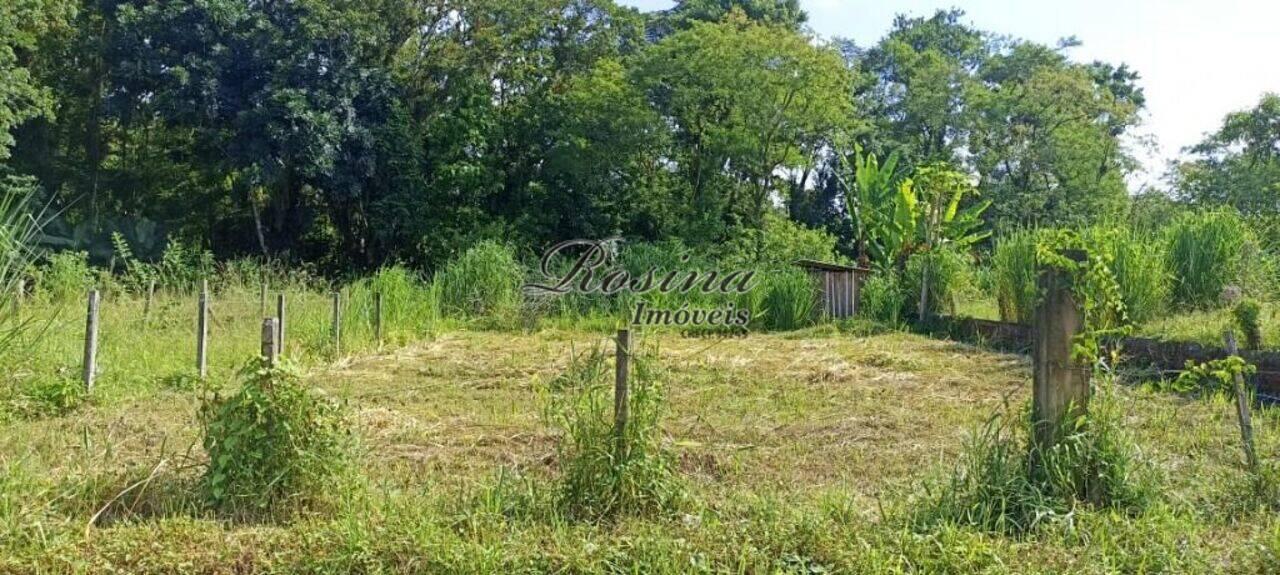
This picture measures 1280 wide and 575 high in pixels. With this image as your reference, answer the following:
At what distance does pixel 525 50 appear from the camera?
58.1ft

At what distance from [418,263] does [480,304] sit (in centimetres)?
589

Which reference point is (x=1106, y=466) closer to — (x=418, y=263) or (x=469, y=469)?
(x=469, y=469)

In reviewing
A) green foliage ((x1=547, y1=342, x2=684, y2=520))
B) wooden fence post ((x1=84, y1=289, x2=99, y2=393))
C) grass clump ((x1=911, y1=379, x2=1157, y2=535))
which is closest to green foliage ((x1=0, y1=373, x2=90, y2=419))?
wooden fence post ((x1=84, y1=289, x2=99, y2=393))

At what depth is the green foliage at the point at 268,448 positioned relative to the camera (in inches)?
122

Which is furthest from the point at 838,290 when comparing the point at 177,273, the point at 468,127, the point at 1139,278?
the point at 177,273

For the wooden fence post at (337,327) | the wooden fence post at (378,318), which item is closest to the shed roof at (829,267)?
the wooden fence post at (378,318)

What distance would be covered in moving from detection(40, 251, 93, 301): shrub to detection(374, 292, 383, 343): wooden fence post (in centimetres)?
267

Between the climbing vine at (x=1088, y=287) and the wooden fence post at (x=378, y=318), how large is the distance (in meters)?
7.21

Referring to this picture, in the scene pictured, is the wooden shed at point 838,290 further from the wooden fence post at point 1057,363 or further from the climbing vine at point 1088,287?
the wooden fence post at point 1057,363

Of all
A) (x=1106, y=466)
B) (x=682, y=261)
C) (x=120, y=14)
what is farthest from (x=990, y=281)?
(x=120, y=14)

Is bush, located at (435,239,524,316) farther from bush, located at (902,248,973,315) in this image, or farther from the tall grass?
the tall grass

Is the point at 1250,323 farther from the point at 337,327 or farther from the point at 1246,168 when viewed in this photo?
the point at 1246,168

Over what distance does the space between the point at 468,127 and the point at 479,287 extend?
543 cm

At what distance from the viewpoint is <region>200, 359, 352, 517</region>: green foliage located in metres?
3.11
